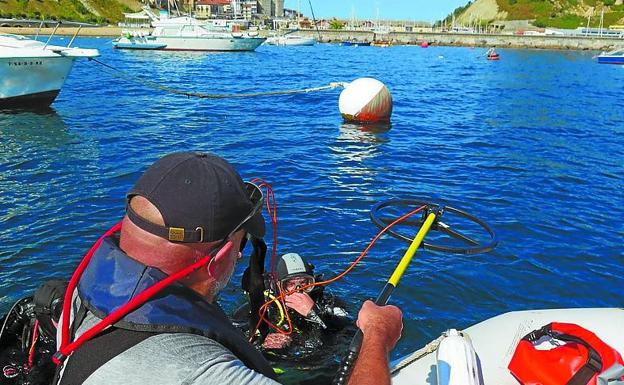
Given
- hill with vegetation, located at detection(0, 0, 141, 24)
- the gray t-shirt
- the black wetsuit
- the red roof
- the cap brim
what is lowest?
the black wetsuit

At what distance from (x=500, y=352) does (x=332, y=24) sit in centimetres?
15311

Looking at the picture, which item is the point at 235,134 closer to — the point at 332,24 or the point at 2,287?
the point at 2,287

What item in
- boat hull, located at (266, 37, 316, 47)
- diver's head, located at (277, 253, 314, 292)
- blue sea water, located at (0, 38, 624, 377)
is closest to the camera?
diver's head, located at (277, 253, 314, 292)

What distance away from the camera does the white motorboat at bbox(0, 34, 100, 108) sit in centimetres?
1812

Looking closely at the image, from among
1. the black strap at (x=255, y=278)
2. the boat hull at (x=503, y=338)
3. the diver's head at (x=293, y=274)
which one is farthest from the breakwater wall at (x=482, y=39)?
the black strap at (x=255, y=278)

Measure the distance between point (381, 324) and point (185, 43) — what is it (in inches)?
2370

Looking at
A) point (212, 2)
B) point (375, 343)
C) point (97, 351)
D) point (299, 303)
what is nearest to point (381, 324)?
point (375, 343)

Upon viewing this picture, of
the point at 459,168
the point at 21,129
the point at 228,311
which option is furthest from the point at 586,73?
the point at 228,311

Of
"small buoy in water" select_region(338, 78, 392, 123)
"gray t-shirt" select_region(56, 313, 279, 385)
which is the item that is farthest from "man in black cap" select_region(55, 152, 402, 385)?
"small buoy in water" select_region(338, 78, 392, 123)

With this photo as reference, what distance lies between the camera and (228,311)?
6266 millimetres

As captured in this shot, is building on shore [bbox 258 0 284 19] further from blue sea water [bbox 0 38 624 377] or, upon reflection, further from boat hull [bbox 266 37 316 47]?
blue sea water [bbox 0 38 624 377]

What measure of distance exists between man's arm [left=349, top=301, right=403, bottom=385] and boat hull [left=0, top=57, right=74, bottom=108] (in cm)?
1889

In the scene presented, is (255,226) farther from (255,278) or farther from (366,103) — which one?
(366,103)

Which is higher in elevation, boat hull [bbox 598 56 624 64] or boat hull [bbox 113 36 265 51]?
boat hull [bbox 113 36 265 51]
